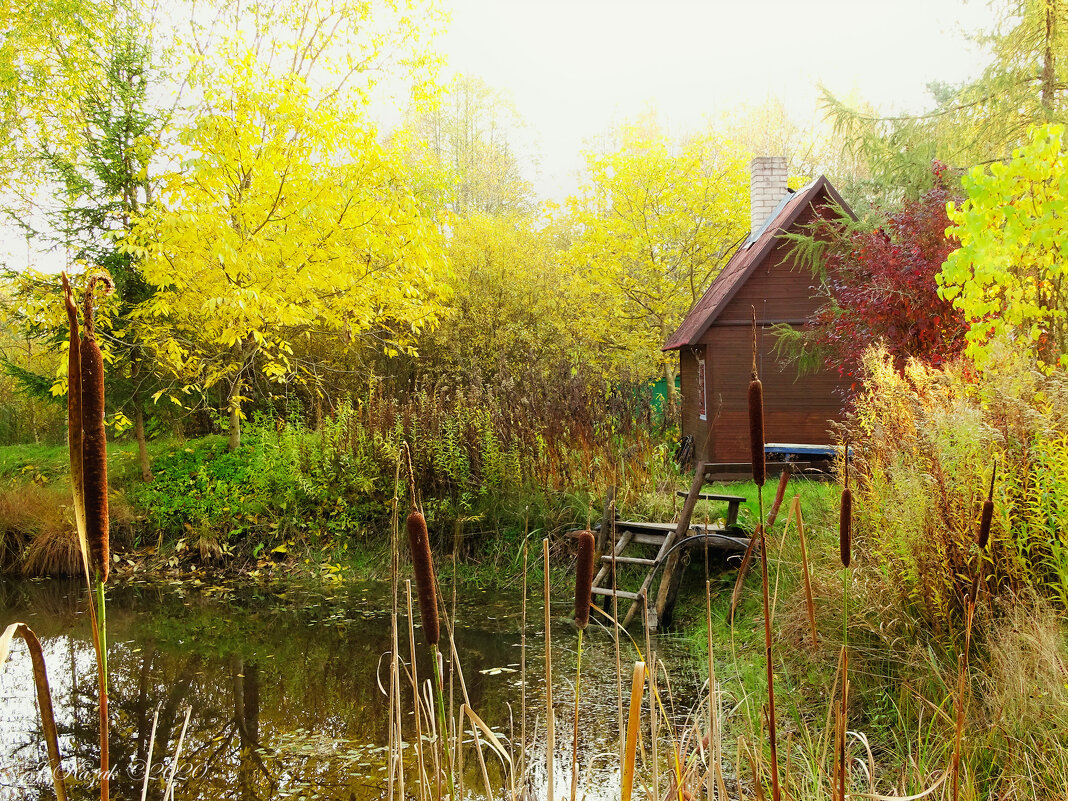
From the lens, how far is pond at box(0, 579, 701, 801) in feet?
15.7

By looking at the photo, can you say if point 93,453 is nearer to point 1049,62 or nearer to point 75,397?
point 75,397

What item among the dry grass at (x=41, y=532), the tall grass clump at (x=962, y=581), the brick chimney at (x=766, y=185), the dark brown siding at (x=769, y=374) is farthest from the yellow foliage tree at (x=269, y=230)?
the tall grass clump at (x=962, y=581)

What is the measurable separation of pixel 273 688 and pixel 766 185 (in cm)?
1316

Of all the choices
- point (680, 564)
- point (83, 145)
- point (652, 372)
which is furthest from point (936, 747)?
point (652, 372)

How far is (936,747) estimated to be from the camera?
10.7ft

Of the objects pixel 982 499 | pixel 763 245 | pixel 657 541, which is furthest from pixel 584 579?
pixel 763 245

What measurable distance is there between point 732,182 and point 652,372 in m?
5.18

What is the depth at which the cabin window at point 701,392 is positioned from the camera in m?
13.8

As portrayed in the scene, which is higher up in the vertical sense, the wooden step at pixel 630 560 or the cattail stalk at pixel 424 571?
the cattail stalk at pixel 424 571

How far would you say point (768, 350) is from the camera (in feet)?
42.2

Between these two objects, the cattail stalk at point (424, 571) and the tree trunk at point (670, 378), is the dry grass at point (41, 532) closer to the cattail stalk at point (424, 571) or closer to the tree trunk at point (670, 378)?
the cattail stalk at point (424, 571)

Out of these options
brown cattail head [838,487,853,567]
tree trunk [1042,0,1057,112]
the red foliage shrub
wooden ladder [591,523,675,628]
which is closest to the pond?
wooden ladder [591,523,675,628]

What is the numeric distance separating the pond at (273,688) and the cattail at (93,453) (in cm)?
309

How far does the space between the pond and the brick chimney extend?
10219 millimetres
